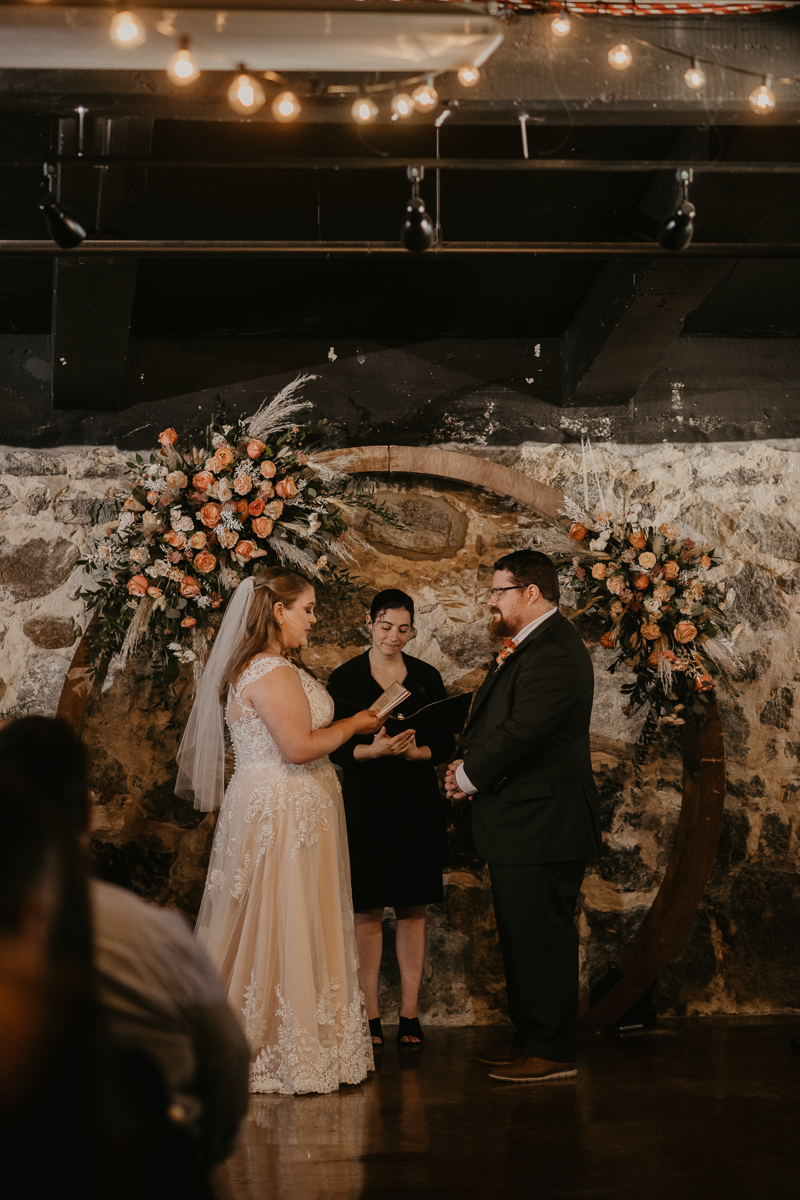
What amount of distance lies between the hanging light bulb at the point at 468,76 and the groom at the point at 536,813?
1624 mm

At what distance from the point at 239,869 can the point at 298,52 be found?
2.51 meters

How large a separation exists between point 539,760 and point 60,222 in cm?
233

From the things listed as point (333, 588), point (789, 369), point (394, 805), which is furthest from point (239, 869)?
point (789, 369)

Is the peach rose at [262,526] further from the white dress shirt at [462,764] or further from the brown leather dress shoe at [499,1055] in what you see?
the brown leather dress shoe at [499,1055]

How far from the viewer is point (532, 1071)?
343 cm

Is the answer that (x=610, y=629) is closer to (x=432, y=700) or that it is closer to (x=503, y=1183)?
(x=432, y=700)

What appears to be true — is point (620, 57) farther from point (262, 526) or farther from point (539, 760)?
point (539, 760)

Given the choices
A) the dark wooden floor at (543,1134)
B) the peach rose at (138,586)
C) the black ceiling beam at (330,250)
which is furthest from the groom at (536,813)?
the peach rose at (138,586)

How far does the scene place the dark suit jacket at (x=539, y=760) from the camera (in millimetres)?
3537

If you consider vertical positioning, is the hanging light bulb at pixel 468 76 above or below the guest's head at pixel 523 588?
above

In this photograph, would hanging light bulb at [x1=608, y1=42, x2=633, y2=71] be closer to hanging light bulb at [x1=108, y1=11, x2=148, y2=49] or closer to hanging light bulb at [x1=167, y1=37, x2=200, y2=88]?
hanging light bulb at [x1=167, y1=37, x2=200, y2=88]

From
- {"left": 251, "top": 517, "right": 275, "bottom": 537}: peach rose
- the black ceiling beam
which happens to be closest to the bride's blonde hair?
{"left": 251, "top": 517, "right": 275, "bottom": 537}: peach rose

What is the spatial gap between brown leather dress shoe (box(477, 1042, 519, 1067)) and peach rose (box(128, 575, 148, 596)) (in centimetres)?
213

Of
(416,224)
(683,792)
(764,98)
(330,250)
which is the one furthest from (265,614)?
(764,98)
